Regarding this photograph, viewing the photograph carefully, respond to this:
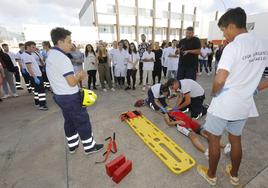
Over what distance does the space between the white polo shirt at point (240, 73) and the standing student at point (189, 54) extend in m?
Answer: 2.65

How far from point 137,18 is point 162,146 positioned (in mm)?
27005

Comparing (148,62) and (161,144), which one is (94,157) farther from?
(148,62)

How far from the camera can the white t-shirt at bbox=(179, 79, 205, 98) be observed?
3215 mm

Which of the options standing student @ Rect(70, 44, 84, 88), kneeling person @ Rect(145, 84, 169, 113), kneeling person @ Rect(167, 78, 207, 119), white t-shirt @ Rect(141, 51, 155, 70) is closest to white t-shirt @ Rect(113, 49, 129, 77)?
white t-shirt @ Rect(141, 51, 155, 70)

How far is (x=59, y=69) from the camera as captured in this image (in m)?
1.89

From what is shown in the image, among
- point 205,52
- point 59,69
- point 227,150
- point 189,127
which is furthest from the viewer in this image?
point 205,52

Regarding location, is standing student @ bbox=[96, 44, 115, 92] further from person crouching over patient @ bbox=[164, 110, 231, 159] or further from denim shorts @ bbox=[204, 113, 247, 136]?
denim shorts @ bbox=[204, 113, 247, 136]

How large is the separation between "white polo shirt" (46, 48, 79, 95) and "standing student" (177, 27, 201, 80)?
2.99 meters

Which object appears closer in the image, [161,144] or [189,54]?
[161,144]

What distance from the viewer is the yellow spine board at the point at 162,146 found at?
2.12 m

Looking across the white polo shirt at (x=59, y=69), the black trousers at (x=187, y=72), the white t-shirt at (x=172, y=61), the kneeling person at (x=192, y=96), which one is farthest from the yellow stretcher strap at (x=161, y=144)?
the white t-shirt at (x=172, y=61)

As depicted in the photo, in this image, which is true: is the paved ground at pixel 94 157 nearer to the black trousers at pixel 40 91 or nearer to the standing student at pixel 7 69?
the black trousers at pixel 40 91

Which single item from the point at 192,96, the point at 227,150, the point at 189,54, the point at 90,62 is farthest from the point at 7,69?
the point at 227,150

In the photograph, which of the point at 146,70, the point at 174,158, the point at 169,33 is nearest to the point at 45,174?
the point at 174,158
